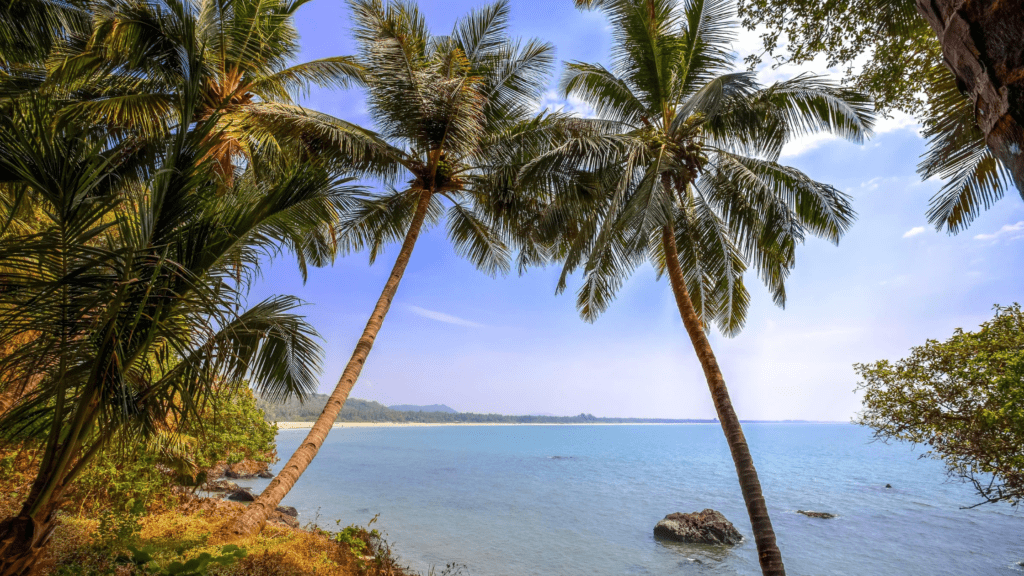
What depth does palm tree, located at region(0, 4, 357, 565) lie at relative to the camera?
10.9 feet

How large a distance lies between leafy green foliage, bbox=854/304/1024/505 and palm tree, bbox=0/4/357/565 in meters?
9.01

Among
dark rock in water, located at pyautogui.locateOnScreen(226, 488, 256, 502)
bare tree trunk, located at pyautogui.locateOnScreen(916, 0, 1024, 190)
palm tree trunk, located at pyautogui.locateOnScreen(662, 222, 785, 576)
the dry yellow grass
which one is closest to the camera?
bare tree trunk, located at pyautogui.locateOnScreen(916, 0, 1024, 190)

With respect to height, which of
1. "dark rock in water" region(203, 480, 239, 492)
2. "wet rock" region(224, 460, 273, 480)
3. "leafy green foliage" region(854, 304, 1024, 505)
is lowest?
"wet rock" region(224, 460, 273, 480)

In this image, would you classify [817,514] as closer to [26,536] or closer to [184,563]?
[184,563]

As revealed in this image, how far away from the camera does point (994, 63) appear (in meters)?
1.37

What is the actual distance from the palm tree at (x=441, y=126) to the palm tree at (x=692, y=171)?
118cm

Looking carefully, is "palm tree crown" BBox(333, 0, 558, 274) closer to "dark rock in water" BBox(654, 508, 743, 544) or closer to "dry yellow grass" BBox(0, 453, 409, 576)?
"dry yellow grass" BBox(0, 453, 409, 576)

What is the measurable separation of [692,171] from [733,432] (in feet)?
15.0

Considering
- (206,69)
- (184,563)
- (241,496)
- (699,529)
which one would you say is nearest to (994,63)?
(184,563)

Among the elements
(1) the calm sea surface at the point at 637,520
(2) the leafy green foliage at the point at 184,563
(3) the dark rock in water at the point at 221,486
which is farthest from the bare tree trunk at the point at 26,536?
(3) the dark rock in water at the point at 221,486

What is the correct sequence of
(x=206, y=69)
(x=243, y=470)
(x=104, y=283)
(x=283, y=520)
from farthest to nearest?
(x=243, y=470), (x=283, y=520), (x=206, y=69), (x=104, y=283)

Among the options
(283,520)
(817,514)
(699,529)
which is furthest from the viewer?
(817,514)

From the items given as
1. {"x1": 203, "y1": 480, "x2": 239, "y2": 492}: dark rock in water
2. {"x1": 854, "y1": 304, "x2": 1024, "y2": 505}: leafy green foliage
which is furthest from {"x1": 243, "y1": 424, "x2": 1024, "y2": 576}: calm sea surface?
{"x1": 854, "y1": 304, "x2": 1024, "y2": 505}: leafy green foliage

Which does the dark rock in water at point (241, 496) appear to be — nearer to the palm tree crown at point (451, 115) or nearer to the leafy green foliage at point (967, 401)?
the palm tree crown at point (451, 115)
